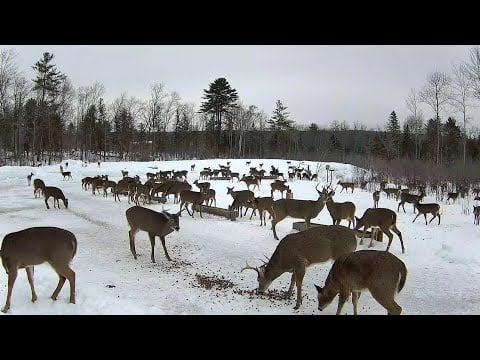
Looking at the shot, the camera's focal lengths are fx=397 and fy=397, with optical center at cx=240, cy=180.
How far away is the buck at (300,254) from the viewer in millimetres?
7961

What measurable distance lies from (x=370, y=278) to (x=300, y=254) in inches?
78.7

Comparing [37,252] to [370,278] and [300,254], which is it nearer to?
[300,254]

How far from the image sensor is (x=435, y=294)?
848 cm

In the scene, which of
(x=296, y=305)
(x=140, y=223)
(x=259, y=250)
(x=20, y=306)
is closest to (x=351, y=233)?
(x=296, y=305)

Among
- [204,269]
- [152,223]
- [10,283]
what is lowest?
[204,269]

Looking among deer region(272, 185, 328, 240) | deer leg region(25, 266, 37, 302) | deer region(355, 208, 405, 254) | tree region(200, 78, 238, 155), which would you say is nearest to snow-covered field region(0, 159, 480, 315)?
deer leg region(25, 266, 37, 302)

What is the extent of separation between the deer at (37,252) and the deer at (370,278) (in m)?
4.64

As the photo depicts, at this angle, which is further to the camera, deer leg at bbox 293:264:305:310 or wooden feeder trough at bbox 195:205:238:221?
wooden feeder trough at bbox 195:205:238:221

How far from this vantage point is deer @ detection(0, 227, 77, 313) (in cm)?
693

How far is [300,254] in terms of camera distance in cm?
802

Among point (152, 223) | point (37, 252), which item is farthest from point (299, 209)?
point (37, 252)

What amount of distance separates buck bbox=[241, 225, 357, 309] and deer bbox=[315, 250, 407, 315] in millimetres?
1183

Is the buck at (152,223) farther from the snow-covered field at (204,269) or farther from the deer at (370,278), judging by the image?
the deer at (370,278)

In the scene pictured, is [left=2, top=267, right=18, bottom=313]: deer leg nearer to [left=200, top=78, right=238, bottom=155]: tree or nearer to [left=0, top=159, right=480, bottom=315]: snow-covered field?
[left=0, top=159, right=480, bottom=315]: snow-covered field
